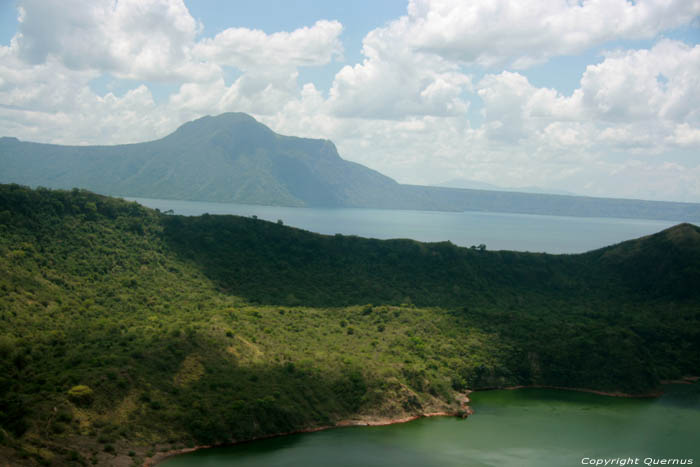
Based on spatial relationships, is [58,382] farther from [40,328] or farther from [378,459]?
[378,459]

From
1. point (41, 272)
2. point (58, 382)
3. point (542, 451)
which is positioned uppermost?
point (41, 272)

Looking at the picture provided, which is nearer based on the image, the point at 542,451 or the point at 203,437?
the point at 203,437

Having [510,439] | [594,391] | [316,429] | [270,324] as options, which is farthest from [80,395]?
[594,391]

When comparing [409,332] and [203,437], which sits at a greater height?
[409,332]

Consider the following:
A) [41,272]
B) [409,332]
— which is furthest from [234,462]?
[41,272]
